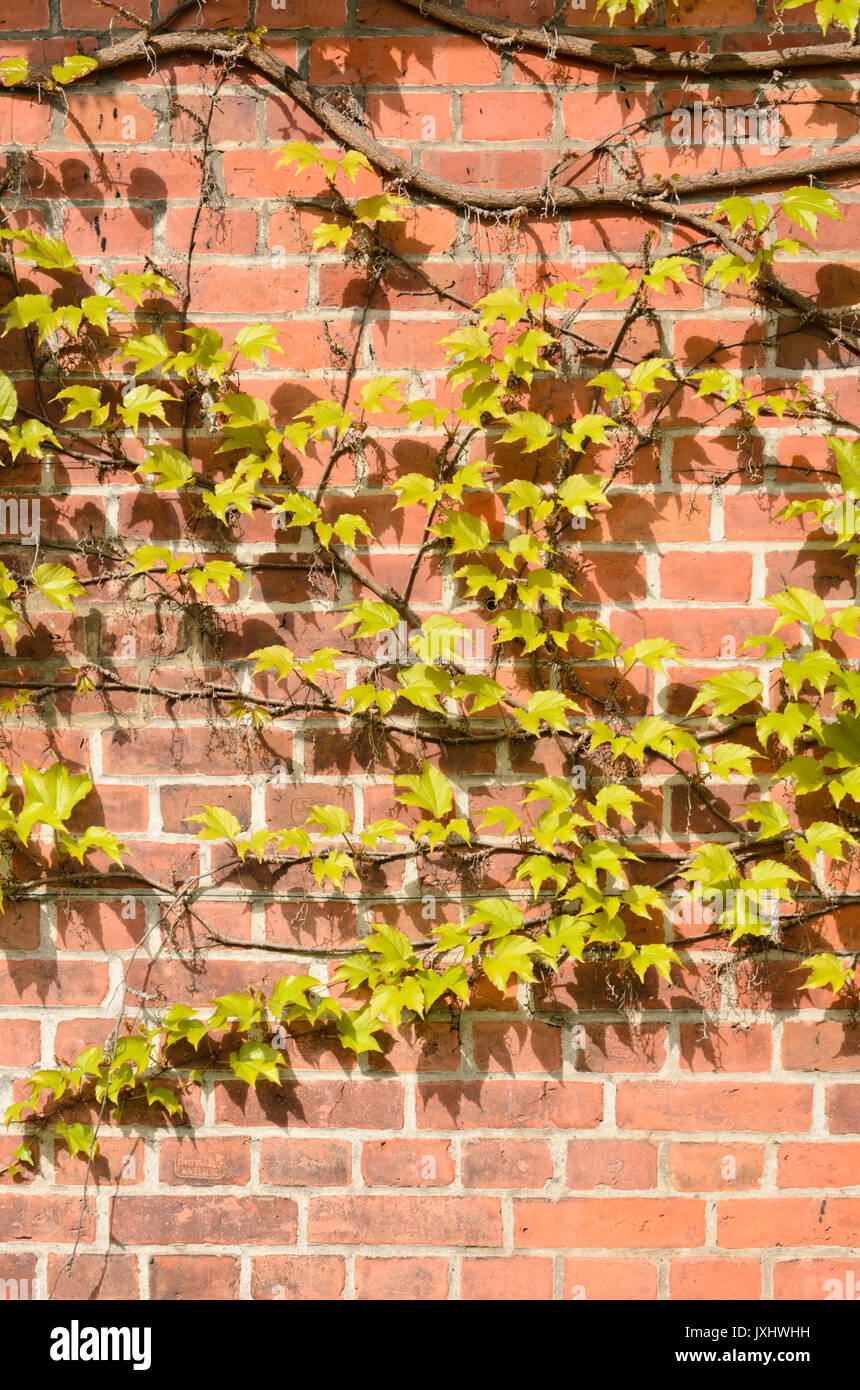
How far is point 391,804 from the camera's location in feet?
4.88

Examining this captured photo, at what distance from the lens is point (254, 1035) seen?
147cm

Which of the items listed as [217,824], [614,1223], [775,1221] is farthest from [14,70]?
[775,1221]

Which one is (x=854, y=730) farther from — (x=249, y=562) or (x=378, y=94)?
(x=378, y=94)

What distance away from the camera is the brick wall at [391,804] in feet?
4.80

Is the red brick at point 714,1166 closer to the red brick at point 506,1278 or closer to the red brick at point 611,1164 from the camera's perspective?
the red brick at point 611,1164

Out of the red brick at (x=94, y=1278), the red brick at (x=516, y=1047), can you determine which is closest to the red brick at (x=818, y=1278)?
the red brick at (x=516, y=1047)

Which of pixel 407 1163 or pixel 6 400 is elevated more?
pixel 6 400

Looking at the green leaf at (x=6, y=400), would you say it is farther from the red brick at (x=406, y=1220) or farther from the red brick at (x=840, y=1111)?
the red brick at (x=840, y=1111)

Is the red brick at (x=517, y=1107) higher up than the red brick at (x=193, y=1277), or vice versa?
the red brick at (x=517, y=1107)

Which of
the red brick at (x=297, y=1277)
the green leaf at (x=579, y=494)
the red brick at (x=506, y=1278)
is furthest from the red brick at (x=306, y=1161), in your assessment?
the green leaf at (x=579, y=494)

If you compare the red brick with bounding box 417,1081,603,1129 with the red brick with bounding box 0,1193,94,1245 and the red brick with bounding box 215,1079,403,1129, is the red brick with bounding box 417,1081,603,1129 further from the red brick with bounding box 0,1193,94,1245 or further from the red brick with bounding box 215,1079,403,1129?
the red brick with bounding box 0,1193,94,1245

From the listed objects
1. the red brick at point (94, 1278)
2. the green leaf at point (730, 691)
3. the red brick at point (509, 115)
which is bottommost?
the red brick at point (94, 1278)

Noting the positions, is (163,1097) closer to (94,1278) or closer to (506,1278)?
(94,1278)

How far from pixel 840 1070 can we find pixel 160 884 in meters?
1.04
